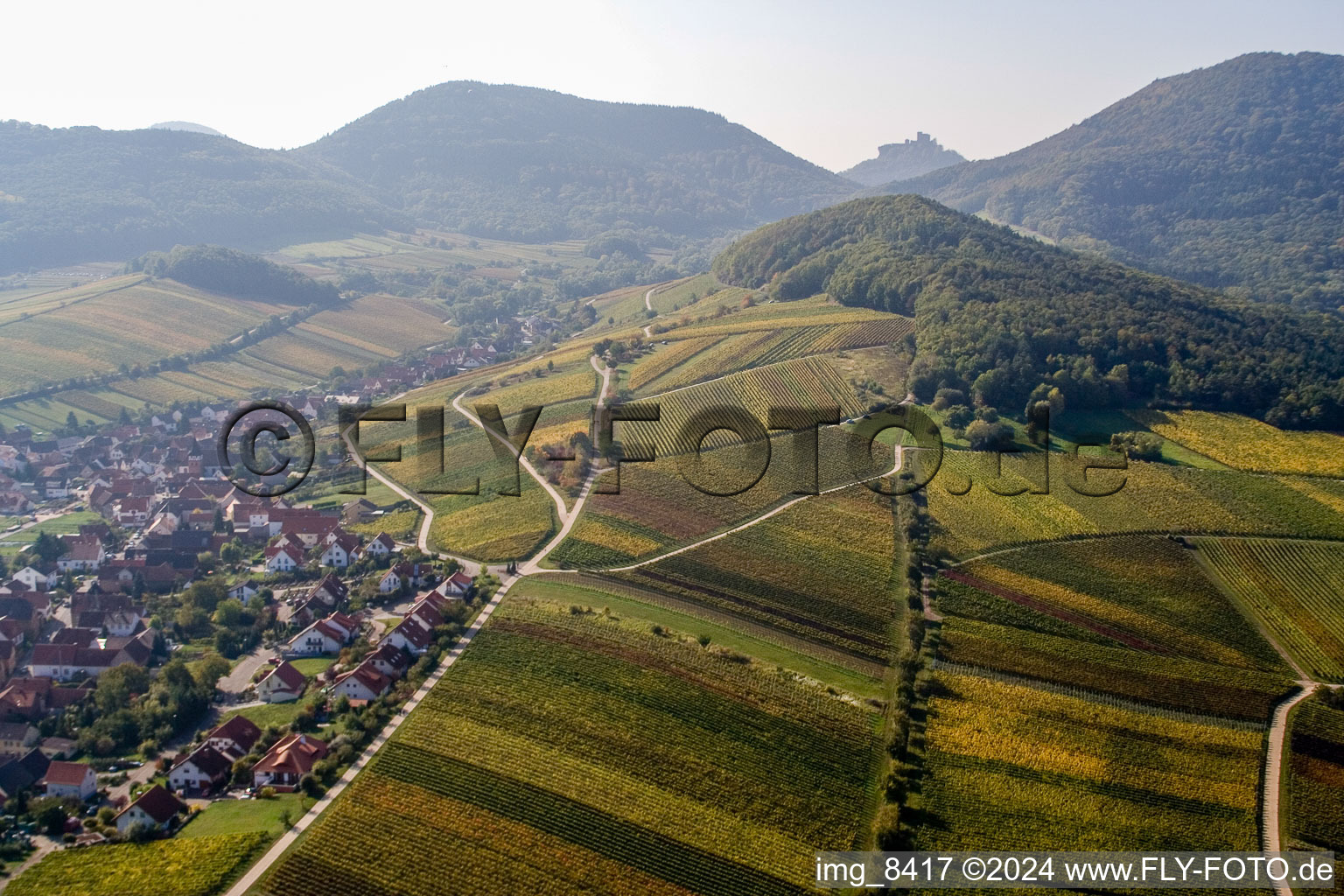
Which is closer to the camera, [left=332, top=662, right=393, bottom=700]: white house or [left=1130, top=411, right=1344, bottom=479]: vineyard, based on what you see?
[left=332, top=662, right=393, bottom=700]: white house

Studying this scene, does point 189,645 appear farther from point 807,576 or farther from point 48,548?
point 807,576

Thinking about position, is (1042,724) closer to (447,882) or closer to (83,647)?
(447,882)

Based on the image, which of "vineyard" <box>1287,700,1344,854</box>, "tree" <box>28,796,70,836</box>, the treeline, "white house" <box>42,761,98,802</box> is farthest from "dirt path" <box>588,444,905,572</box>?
the treeline

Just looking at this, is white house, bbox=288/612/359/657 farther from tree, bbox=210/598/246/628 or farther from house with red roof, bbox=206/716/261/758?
house with red roof, bbox=206/716/261/758

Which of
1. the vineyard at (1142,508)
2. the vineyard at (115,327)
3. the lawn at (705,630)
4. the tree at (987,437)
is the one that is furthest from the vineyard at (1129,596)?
the vineyard at (115,327)

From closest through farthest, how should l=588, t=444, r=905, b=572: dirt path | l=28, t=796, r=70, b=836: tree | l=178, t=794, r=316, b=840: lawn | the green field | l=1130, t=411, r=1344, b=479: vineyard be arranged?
l=178, t=794, r=316, b=840: lawn, l=28, t=796, r=70, b=836: tree, l=588, t=444, r=905, b=572: dirt path, l=1130, t=411, r=1344, b=479: vineyard, the green field

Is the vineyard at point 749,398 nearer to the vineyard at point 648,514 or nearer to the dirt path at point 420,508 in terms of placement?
the vineyard at point 648,514
